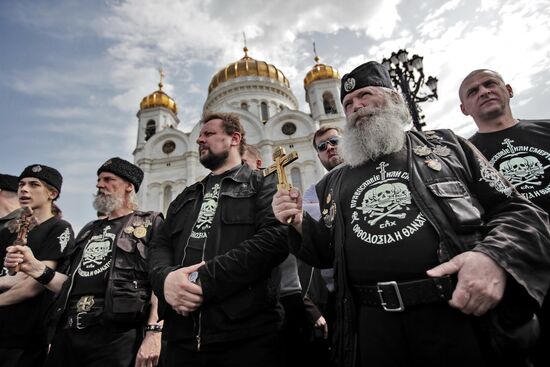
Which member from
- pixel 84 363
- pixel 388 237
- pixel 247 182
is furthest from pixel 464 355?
pixel 84 363

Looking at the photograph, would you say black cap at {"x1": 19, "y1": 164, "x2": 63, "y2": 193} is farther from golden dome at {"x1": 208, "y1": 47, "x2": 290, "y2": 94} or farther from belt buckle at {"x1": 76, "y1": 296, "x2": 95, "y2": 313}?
golden dome at {"x1": 208, "y1": 47, "x2": 290, "y2": 94}

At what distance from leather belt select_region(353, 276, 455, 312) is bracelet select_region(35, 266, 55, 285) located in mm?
3011

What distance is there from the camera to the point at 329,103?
85.6 feet

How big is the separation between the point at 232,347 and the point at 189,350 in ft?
0.98

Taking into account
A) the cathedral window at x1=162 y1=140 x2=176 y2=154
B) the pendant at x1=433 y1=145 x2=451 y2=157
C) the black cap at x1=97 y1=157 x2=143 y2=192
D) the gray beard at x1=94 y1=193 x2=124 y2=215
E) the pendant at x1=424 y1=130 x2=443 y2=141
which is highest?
the cathedral window at x1=162 y1=140 x2=176 y2=154

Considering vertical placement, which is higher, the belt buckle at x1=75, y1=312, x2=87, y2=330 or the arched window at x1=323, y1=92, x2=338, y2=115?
the arched window at x1=323, y1=92, x2=338, y2=115

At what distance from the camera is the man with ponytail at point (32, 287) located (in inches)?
107

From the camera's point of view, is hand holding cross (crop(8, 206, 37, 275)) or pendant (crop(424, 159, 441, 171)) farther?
hand holding cross (crop(8, 206, 37, 275))

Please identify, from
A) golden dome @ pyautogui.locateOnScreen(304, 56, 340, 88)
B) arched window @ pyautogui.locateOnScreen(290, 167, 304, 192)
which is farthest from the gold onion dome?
arched window @ pyautogui.locateOnScreen(290, 167, 304, 192)

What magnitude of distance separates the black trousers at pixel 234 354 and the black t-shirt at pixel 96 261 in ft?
4.21

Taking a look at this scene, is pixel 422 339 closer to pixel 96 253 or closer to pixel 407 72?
pixel 96 253

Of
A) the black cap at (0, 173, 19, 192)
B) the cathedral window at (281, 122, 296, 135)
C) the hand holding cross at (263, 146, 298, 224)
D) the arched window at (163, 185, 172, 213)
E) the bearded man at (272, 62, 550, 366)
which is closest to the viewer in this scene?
the bearded man at (272, 62, 550, 366)

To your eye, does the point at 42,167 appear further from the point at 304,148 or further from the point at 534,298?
the point at 304,148

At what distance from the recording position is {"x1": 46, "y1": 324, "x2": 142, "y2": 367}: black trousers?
238 centimetres
